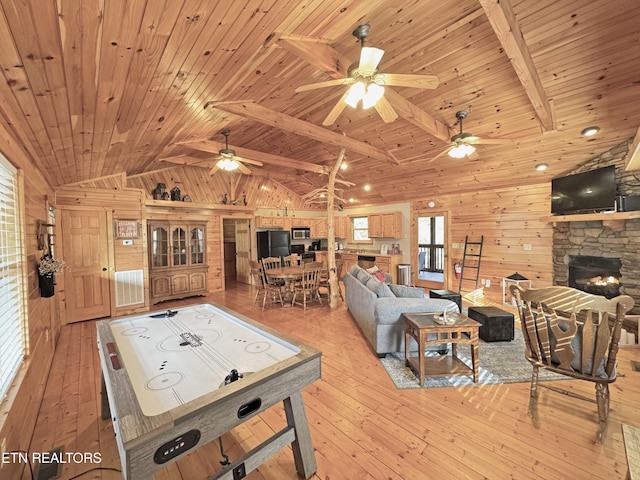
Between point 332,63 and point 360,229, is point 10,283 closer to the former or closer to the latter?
point 332,63

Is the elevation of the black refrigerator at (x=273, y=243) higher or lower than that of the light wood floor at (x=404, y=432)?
higher

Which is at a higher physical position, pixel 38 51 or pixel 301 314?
pixel 38 51

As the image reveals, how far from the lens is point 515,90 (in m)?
3.26

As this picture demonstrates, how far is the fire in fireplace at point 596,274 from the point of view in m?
4.09

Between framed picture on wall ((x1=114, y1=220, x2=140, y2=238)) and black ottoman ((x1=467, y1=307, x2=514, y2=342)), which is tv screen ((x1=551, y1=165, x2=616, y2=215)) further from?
framed picture on wall ((x1=114, y1=220, x2=140, y2=238))

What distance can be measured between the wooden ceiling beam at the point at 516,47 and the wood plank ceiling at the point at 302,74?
0.04ft

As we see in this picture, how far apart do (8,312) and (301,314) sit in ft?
12.3

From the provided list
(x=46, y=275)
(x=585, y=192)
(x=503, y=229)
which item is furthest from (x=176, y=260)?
(x=585, y=192)

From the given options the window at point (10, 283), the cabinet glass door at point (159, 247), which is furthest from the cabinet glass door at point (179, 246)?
the window at point (10, 283)

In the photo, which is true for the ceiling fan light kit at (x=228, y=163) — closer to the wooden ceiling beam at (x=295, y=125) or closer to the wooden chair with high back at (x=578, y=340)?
the wooden ceiling beam at (x=295, y=125)

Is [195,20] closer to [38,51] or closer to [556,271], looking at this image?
[38,51]

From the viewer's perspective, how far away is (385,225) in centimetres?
761

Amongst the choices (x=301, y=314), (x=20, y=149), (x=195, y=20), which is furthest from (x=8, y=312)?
(x=301, y=314)

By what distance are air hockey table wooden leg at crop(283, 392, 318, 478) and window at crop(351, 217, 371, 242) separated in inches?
276
